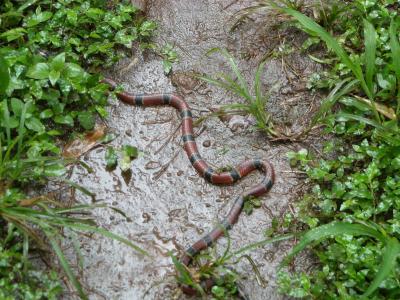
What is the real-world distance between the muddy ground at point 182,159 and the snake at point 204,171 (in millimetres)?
74

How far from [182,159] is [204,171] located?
0.92 feet

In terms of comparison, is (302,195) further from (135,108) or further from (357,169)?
(135,108)

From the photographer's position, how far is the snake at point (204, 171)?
432cm

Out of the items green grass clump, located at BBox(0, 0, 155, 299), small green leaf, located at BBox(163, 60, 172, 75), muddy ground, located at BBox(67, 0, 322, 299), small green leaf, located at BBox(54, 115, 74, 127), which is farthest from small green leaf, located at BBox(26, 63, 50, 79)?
small green leaf, located at BBox(163, 60, 172, 75)

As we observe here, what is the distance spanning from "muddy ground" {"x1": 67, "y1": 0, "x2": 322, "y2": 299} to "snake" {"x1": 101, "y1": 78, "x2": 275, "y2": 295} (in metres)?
0.07

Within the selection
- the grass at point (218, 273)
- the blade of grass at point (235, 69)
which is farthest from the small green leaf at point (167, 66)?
the grass at point (218, 273)

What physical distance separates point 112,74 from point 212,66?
107 cm

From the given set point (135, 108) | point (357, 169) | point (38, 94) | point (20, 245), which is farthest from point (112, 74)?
point (357, 169)

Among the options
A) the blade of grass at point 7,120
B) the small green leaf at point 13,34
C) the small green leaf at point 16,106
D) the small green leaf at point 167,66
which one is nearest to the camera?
the blade of grass at point 7,120

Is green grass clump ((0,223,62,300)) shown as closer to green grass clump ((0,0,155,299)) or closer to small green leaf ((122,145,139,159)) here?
green grass clump ((0,0,155,299))

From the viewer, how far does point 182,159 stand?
4961 mm

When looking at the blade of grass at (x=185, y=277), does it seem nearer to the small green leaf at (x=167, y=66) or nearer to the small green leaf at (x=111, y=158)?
the small green leaf at (x=111, y=158)

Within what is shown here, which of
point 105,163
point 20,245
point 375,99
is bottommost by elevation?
point 20,245

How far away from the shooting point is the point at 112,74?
545cm
